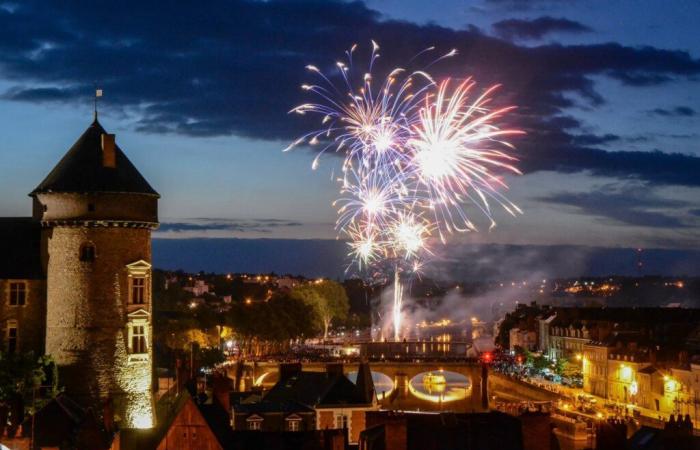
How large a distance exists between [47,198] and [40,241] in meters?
2.14

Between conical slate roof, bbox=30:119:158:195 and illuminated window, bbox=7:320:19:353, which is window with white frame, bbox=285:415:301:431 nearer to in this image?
conical slate roof, bbox=30:119:158:195

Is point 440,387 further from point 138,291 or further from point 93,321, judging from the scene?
point 93,321

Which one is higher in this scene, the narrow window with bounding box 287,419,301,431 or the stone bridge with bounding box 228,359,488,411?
the narrow window with bounding box 287,419,301,431

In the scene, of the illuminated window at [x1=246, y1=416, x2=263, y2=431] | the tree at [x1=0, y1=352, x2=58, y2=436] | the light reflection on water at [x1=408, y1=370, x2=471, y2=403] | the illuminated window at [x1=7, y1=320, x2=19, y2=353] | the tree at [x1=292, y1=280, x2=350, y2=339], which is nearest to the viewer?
the tree at [x1=0, y1=352, x2=58, y2=436]

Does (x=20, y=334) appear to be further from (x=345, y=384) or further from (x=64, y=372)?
(x=345, y=384)

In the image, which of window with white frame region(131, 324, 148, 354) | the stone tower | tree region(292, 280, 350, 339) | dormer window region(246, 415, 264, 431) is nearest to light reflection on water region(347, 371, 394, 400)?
tree region(292, 280, 350, 339)

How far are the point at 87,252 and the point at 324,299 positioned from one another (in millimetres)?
102213

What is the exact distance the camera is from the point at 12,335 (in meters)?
48.8

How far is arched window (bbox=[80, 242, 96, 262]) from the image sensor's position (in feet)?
158

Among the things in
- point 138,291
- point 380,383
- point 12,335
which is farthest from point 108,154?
point 380,383

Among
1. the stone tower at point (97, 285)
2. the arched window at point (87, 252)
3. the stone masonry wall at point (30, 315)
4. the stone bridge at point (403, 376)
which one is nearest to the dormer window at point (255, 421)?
the stone tower at point (97, 285)

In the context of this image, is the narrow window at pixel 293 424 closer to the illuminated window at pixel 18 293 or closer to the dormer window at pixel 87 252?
the dormer window at pixel 87 252

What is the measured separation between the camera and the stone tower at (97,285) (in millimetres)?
47906

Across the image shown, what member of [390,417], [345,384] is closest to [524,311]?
[345,384]
